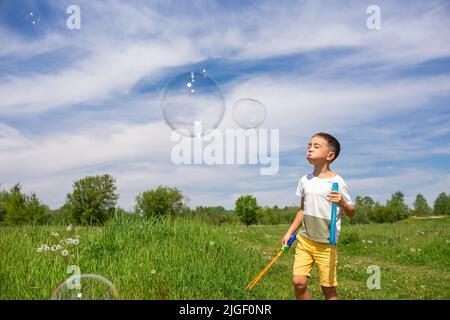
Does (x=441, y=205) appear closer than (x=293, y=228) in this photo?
No

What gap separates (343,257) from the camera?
33.3 feet

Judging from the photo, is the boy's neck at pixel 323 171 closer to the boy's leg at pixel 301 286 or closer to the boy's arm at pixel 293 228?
the boy's arm at pixel 293 228

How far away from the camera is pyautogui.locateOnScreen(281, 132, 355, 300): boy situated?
4523mm

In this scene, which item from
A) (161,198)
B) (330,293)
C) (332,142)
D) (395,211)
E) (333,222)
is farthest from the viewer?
(395,211)

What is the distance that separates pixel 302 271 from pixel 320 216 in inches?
23.6

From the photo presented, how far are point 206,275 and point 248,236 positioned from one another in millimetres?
7697

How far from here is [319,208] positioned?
462cm

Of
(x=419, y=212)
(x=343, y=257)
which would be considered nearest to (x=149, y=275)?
(x=343, y=257)

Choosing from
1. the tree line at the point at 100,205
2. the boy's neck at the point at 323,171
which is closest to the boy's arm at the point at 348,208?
the boy's neck at the point at 323,171

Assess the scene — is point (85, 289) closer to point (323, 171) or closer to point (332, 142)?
point (323, 171)

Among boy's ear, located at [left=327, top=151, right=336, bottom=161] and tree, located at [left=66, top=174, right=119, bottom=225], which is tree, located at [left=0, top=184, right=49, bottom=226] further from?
boy's ear, located at [left=327, top=151, right=336, bottom=161]

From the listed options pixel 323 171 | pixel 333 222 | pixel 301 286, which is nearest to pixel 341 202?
pixel 333 222

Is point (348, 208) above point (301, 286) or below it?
above
